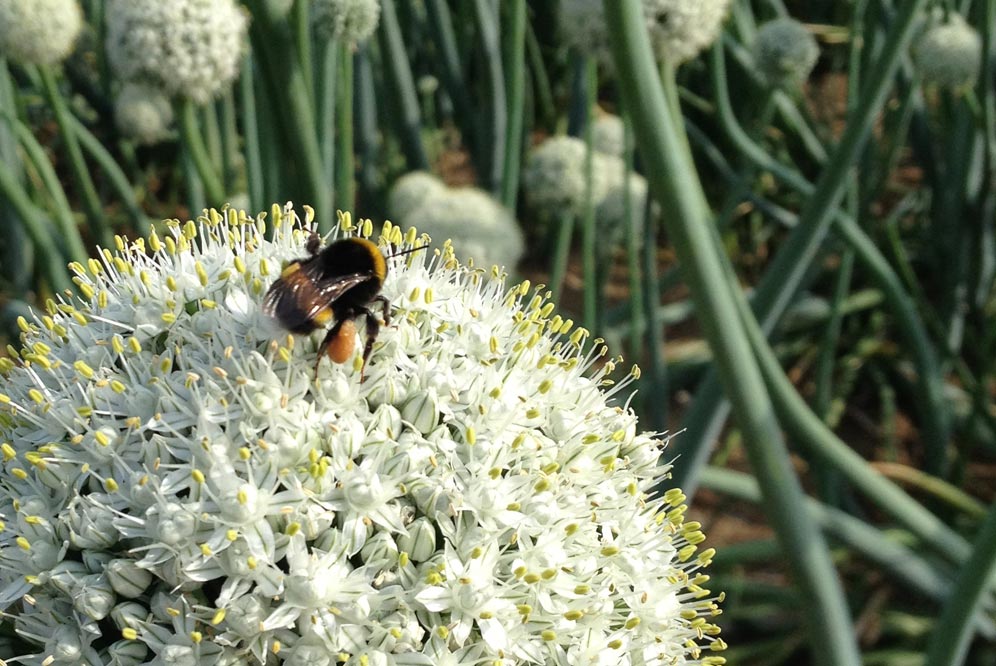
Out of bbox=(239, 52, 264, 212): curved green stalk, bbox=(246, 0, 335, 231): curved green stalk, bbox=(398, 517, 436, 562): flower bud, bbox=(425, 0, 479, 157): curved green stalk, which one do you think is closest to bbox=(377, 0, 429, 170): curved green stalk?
bbox=(425, 0, 479, 157): curved green stalk

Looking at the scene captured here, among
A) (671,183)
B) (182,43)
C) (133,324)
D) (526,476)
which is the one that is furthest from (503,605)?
(182,43)

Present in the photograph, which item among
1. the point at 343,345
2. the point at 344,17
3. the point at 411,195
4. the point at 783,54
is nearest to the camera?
the point at 343,345

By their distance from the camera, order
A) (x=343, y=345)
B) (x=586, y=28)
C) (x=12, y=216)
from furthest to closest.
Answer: (x=12, y=216) → (x=586, y=28) → (x=343, y=345)

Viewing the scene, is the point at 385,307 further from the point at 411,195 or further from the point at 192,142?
the point at 411,195

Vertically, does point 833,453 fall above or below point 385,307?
below

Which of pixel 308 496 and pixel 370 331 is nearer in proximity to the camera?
pixel 308 496

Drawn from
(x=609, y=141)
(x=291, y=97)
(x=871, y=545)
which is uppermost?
(x=291, y=97)

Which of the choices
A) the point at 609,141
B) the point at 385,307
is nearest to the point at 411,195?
the point at 609,141

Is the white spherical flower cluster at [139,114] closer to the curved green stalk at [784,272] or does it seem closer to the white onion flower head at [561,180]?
the white onion flower head at [561,180]
